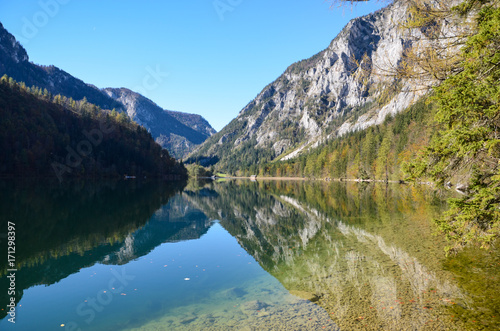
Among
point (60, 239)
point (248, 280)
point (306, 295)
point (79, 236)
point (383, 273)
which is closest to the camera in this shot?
point (306, 295)

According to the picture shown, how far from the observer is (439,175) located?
29.6 feet

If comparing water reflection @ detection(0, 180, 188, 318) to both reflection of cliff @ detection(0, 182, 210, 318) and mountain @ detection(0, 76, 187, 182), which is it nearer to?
reflection of cliff @ detection(0, 182, 210, 318)

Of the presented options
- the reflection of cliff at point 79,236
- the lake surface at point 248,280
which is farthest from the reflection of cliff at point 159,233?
the lake surface at point 248,280

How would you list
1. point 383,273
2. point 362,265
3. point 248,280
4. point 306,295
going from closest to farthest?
point 306,295 < point 383,273 < point 248,280 < point 362,265

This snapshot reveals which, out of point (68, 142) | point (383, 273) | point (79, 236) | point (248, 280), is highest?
point (68, 142)

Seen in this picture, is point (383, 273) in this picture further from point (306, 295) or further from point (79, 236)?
point (79, 236)

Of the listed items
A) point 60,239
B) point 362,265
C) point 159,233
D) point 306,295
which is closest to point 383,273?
point 362,265

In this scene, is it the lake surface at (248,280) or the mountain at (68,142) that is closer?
the lake surface at (248,280)

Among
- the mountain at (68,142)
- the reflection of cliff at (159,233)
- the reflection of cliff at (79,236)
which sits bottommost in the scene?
the reflection of cliff at (159,233)

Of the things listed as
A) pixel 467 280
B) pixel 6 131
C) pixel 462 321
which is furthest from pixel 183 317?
pixel 6 131

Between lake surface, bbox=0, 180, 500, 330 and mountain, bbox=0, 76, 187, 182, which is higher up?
mountain, bbox=0, 76, 187, 182

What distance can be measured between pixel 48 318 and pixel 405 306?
11.3 m

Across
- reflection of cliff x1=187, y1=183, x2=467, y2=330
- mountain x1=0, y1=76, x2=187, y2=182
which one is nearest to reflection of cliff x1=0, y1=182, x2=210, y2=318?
A: reflection of cliff x1=187, y1=183, x2=467, y2=330

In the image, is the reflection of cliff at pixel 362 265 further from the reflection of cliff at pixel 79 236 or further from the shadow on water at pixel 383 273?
the reflection of cliff at pixel 79 236
